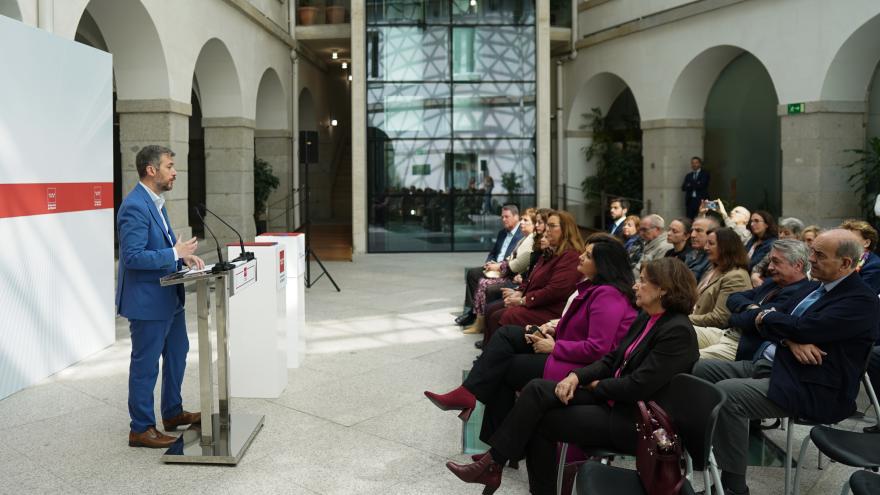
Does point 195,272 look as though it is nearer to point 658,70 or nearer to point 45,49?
point 45,49

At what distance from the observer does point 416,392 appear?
582cm

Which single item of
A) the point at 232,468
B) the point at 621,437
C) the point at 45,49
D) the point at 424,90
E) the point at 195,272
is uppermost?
the point at 424,90

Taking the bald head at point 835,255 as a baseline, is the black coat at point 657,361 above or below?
below

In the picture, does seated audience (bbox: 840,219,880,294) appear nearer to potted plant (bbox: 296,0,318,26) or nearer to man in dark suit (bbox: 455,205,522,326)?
man in dark suit (bbox: 455,205,522,326)

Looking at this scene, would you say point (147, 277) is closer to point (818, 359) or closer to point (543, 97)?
point (818, 359)

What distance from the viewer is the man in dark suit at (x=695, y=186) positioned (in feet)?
50.1

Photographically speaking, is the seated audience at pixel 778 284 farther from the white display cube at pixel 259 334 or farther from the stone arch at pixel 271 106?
the stone arch at pixel 271 106

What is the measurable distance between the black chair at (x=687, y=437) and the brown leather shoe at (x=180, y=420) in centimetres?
269

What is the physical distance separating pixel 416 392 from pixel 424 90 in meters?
10.8

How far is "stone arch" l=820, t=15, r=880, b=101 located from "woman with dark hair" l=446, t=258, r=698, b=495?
9.96 m

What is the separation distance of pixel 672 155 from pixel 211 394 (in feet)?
42.9

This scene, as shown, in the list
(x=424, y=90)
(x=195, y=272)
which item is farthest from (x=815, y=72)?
(x=195, y=272)

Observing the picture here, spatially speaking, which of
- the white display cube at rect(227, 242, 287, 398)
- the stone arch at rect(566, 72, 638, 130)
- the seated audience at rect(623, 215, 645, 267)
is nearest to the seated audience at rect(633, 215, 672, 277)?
the seated audience at rect(623, 215, 645, 267)

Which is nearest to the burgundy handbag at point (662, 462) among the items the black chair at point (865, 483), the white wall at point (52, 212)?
the black chair at point (865, 483)
